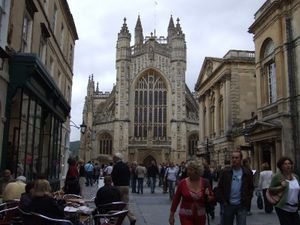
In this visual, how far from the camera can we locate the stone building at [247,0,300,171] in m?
21.0

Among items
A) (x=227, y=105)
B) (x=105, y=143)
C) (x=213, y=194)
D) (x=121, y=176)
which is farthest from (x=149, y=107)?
(x=213, y=194)

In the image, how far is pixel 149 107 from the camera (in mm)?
55156

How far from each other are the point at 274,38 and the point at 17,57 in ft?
57.0

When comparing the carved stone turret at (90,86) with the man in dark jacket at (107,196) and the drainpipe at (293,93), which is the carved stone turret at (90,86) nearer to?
the drainpipe at (293,93)

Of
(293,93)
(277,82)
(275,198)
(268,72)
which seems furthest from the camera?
(268,72)

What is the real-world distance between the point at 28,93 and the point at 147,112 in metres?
44.5

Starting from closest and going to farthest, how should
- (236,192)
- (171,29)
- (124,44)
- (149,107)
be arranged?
(236,192) → (149,107) → (124,44) → (171,29)

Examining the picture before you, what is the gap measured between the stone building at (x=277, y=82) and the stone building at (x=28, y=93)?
39.1 ft

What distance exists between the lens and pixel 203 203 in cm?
501

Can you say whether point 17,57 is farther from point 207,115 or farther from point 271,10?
point 207,115

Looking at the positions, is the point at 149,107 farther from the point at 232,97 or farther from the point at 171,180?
the point at 171,180

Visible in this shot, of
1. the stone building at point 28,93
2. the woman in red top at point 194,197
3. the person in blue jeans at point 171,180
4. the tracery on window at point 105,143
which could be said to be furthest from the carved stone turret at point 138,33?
the woman in red top at point 194,197

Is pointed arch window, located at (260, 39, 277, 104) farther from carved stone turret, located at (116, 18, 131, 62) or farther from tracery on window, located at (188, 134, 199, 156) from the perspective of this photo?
carved stone turret, located at (116, 18, 131, 62)

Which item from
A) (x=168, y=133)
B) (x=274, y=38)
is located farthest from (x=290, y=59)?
(x=168, y=133)
